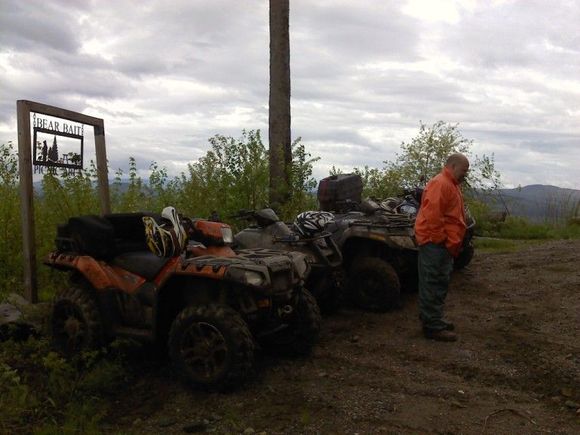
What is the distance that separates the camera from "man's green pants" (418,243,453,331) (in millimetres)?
6594

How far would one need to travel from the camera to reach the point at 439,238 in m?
6.52

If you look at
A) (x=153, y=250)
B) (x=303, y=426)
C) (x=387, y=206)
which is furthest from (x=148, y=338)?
(x=387, y=206)

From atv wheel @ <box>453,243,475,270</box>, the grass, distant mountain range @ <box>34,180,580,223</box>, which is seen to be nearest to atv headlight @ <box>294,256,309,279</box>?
atv wheel @ <box>453,243,475,270</box>

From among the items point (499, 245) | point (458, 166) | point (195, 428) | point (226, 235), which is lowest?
point (195, 428)

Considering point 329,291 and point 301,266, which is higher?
point 301,266

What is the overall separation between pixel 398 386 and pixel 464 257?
5.13 meters

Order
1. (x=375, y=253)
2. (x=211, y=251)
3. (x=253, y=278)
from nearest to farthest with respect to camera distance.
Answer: (x=253, y=278)
(x=211, y=251)
(x=375, y=253)

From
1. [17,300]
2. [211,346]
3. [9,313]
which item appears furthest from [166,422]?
[17,300]

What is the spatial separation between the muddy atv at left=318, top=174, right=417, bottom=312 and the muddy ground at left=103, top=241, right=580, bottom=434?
28 centimetres

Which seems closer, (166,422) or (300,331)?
(166,422)

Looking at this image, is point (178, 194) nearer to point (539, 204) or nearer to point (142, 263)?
point (142, 263)

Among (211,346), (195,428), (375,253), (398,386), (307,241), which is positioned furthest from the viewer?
(375,253)

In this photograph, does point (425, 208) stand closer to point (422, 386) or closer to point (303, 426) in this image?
point (422, 386)

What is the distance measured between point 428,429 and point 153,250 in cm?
266
